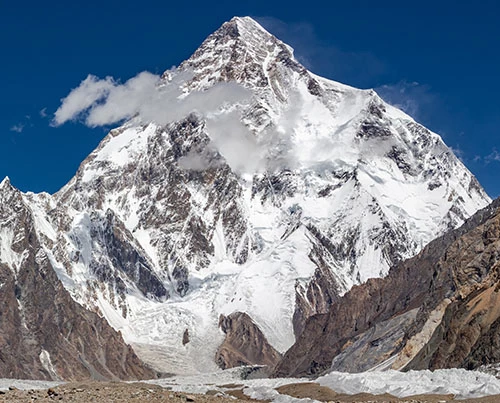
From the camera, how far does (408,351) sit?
119 metres

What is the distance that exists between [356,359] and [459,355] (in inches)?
2838

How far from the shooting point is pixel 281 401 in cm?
6969

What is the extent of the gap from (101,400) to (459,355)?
151 ft

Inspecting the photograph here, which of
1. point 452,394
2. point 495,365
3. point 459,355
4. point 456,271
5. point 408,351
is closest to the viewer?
point 452,394

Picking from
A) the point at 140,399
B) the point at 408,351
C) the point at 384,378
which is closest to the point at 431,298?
the point at 408,351

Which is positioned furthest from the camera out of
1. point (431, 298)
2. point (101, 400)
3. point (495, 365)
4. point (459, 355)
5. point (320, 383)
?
point (431, 298)

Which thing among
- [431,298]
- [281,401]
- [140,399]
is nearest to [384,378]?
[281,401]

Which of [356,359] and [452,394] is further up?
[356,359]

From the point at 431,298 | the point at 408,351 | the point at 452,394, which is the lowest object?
the point at 452,394

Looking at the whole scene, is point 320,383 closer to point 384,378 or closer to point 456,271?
point 384,378

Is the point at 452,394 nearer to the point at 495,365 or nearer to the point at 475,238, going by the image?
the point at 495,365

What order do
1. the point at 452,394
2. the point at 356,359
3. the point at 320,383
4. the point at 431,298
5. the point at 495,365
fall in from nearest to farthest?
the point at 452,394 < the point at 495,365 < the point at 320,383 < the point at 431,298 < the point at 356,359

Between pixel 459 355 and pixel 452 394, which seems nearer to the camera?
pixel 452 394

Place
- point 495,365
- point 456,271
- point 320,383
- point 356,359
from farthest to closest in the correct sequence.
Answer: point 356,359, point 456,271, point 320,383, point 495,365
